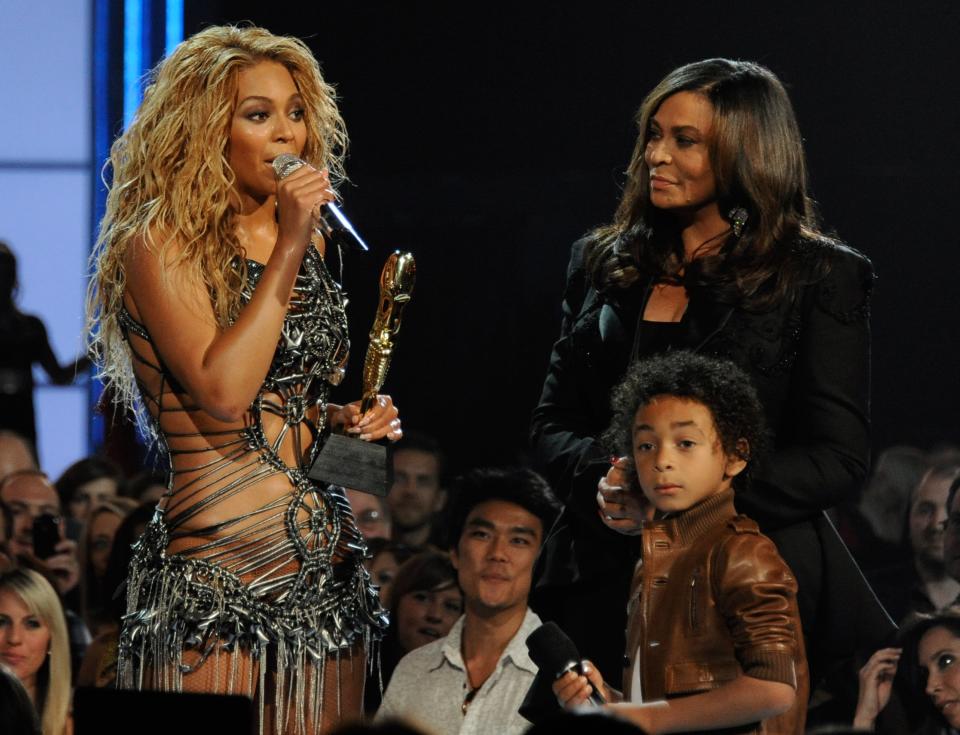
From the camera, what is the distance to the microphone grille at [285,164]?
2.35 metres

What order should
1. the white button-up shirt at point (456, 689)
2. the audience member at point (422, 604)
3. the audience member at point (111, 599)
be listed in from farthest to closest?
the audience member at point (422, 604)
the audience member at point (111, 599)
the white button-up shirt at point (456, 689)

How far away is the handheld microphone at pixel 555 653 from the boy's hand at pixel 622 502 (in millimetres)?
323

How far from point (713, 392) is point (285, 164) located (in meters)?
0.73

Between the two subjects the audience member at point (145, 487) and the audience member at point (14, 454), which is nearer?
the audience member at point (145, 487)

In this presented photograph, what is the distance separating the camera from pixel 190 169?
2.41m

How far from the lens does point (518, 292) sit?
6.29 metres

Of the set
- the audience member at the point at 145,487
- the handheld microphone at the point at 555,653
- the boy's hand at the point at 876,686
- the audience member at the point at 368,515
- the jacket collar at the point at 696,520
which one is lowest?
the boy's hand at the point at 876,686

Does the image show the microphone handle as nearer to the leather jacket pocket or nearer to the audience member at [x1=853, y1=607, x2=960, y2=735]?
the leather jacket pocket

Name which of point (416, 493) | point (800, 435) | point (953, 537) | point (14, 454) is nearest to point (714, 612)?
point (800, 435)

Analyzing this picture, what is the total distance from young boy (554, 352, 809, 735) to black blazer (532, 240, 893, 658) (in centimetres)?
8

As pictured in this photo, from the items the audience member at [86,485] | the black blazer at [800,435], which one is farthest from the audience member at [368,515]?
the black blazer at [800,435]

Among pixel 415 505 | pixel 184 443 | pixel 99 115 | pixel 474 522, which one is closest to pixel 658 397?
pixel 184 443

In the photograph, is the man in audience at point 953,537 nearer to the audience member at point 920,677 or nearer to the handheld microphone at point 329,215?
the audience member at point 920,677

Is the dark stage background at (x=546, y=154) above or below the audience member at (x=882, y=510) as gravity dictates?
above
